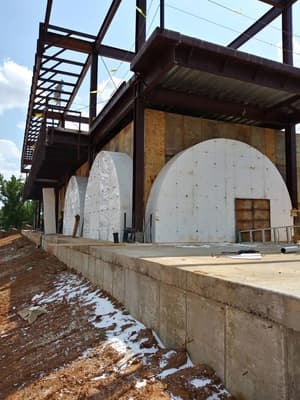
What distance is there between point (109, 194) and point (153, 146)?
2.66 metres

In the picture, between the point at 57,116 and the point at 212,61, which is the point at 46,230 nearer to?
the point at 57,116

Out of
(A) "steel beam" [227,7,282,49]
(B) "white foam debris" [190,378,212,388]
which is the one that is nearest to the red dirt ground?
(B) "white foam debris" [190,378,212,388]

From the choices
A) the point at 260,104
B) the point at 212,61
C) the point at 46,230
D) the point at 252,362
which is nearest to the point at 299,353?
the point at 252,362

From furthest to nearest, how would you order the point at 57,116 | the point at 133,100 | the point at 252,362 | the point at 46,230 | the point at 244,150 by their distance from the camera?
the point at 46,230, the point at 57,116, the point at 244,150, the point at 133,100, the point at 252,362

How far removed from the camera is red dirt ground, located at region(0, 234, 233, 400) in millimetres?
3006

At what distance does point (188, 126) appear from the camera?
41.8ft

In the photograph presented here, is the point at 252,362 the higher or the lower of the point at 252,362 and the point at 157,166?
the lower

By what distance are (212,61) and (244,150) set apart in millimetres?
3728

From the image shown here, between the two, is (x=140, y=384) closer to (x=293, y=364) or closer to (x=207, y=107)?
(x=293, y=364)

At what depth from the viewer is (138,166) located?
11344 millimetres

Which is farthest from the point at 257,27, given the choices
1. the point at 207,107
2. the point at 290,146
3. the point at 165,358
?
the point at 165,358

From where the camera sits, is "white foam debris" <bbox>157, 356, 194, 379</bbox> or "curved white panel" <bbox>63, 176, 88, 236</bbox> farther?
"curved white panel" <bbox>63, 176, 88, 236</bbox>

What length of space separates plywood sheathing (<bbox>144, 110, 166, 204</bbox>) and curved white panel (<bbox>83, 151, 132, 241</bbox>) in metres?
0.83

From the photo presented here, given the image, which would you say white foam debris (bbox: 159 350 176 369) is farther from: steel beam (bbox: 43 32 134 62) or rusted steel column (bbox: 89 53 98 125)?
steel beam (bbox: 43 32 134 62)
